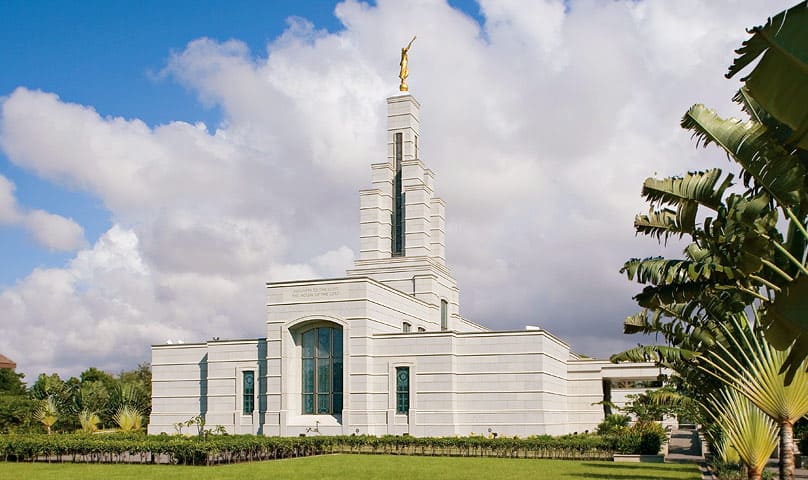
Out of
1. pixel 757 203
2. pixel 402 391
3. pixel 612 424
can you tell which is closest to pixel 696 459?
pixel 612 424

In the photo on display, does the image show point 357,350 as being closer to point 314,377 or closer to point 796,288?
point 314,377

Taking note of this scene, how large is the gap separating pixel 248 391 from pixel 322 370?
5.09 meters

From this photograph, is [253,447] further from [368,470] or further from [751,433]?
[751,433]

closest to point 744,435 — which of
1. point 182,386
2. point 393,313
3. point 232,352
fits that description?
point 393,313

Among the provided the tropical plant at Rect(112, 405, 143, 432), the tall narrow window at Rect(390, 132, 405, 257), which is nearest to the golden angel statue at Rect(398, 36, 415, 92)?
the tall narrow window at Rect(390, 132, 405, 257)

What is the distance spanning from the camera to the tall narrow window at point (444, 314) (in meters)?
51.5

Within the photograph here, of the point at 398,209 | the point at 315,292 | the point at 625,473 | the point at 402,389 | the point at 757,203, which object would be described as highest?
the point at 398,209

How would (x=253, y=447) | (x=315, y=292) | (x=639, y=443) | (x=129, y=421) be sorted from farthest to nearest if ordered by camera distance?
(x=129, y=421)
(x=315, y=292)
(x=639, y=443)
(x=253, y=447)

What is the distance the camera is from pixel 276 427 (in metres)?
43.3

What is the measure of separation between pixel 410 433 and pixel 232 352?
1152 cm

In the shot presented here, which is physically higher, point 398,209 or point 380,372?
point 398,209

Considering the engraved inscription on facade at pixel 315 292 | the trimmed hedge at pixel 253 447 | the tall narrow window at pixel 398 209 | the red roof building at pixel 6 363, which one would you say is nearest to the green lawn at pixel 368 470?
the trimmed hedge at pixel 253 447

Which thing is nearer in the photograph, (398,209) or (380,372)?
(380,372)

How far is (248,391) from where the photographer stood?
46.1 metres
